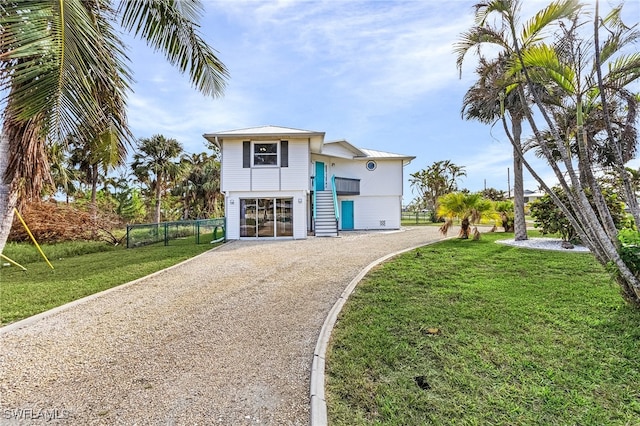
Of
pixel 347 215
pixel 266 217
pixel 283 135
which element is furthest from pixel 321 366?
pixel 347 215

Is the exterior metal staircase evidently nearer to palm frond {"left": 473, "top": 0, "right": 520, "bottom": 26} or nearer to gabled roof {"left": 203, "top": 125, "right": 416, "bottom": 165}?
gabled roof {"left": 203, "top": 125, "right": 416, "bottom": 165}

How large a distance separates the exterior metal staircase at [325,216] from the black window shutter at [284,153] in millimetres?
3332

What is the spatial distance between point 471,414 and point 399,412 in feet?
2.10

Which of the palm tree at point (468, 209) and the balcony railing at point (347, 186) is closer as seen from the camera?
the palm tree at point (468, 209)

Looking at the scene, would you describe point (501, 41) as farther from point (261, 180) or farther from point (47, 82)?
point (261, 180)

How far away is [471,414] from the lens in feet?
9.16

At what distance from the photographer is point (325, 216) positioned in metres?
17.5

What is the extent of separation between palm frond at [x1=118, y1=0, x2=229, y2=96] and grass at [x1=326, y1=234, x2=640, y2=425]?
5.06 m

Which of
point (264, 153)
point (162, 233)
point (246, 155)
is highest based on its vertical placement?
point (264, 153)

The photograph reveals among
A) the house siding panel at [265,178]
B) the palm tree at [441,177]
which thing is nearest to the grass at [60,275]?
the house siding panel at [265,178]

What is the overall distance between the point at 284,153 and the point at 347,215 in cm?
770

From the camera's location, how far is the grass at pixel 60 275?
19.5 ft

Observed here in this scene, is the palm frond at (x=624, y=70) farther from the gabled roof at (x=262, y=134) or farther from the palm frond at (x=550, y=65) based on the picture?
the gabled roof at (x=262, y=134)

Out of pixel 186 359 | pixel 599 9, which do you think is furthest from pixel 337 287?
pixel 599 9
